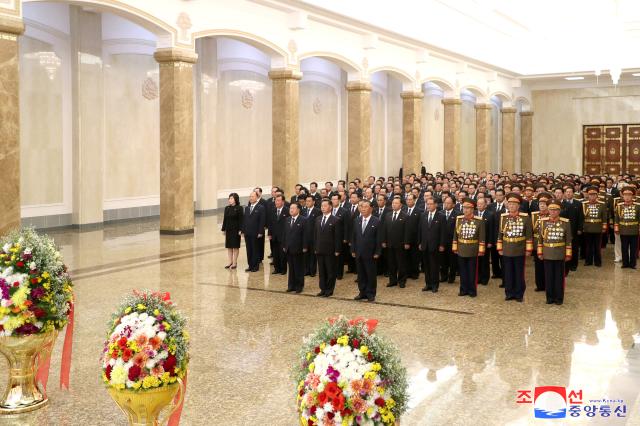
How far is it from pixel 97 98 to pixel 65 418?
1524 centimetres

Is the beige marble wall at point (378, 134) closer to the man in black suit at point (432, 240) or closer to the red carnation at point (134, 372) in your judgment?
the man in black suit at point (432, 240)

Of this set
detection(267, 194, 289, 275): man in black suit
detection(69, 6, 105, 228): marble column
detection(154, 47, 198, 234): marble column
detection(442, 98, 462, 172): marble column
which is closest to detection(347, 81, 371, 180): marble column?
detection(442, 98, 462, 172): marble column

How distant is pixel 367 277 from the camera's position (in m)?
10.9

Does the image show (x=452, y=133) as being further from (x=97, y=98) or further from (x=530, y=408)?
(x=530, y=408)

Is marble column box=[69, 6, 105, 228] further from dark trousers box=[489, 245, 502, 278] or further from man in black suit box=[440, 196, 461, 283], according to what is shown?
dark trousers box=[489, 245, 502, 278]

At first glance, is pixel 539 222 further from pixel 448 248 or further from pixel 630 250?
pixel 630 250

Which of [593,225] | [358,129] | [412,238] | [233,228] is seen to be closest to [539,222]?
[412,238]

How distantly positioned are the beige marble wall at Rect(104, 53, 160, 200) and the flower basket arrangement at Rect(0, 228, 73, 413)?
14893 millimetres

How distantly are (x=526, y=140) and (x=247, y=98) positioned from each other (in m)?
19.4

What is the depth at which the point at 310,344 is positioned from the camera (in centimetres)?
417

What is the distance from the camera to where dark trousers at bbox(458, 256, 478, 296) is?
11.1m

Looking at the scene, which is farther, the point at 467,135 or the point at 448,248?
the point at 467,135

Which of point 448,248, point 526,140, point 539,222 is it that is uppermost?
point 526,140

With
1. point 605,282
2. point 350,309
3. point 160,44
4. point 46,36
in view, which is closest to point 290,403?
point 350,309
